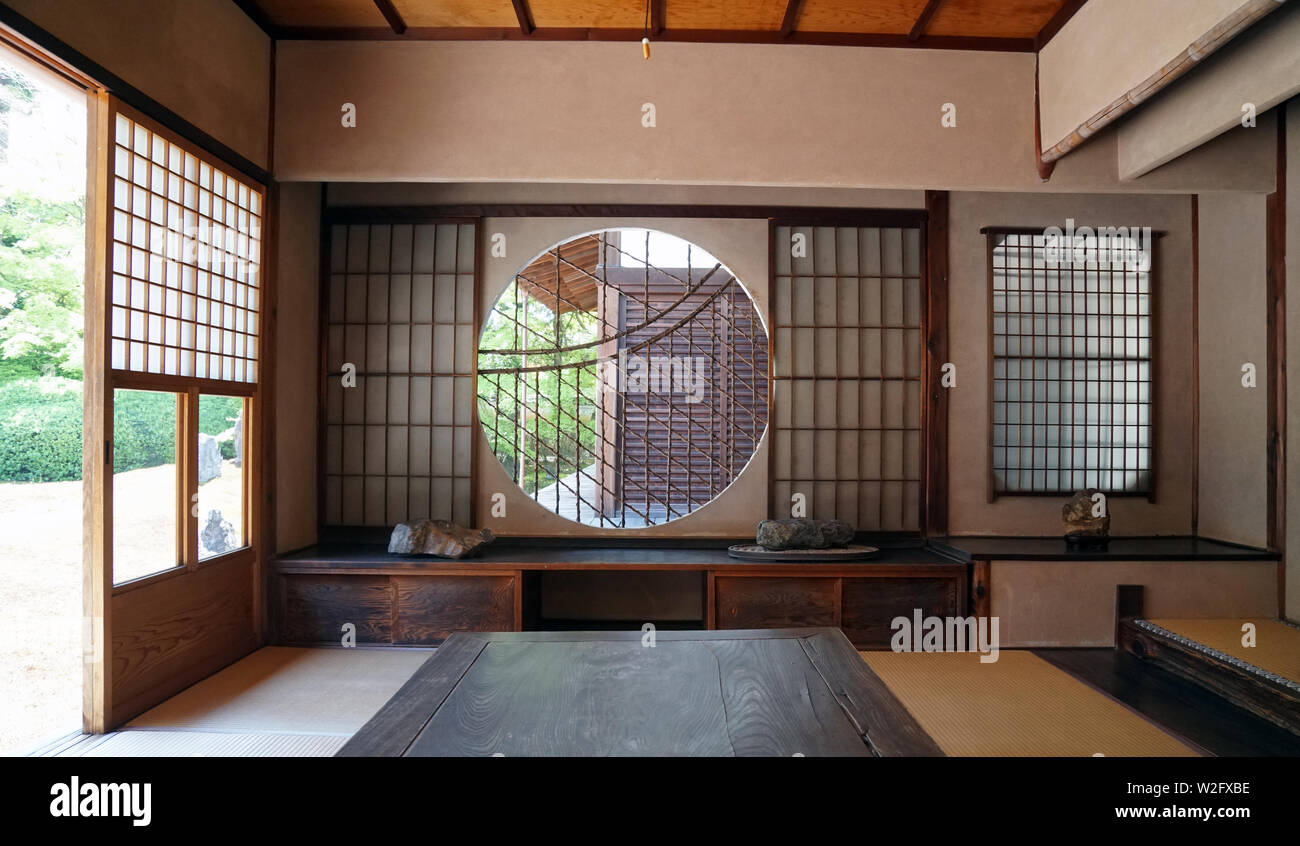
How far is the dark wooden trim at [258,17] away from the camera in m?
3.56

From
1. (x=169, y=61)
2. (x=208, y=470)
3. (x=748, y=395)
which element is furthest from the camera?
(x=748, y=395)

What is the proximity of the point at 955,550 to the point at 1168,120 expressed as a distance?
2382 millimetres

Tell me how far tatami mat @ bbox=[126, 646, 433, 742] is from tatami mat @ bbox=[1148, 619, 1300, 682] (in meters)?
3.71

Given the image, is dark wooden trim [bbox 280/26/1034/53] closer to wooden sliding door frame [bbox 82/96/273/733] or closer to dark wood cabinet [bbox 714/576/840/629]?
wooden sliding door frame [bbox 82/96/273/733]

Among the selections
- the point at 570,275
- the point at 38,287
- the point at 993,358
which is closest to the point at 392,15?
the point at 38,287

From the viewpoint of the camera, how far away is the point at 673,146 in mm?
3723

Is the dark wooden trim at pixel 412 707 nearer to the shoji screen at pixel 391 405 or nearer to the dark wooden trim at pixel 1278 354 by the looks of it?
the shoji screen at pixel 391 405

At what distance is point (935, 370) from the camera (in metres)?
4.43

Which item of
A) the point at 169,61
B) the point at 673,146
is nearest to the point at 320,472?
the point at 169,61

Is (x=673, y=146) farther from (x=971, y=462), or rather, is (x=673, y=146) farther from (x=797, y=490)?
(x=971, y=462)

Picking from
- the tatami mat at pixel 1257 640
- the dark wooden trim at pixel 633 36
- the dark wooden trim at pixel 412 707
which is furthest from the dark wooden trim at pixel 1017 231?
the dark wooden trim at pixel 412 707

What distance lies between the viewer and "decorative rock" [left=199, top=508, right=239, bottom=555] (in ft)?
11.2

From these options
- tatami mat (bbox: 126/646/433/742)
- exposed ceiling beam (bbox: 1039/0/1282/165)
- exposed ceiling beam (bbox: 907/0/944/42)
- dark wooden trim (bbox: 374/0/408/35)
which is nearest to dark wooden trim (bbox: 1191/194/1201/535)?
exposed ceiling beam (bbox: 1039/0/1282/165)

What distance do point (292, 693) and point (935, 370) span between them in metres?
3.88
